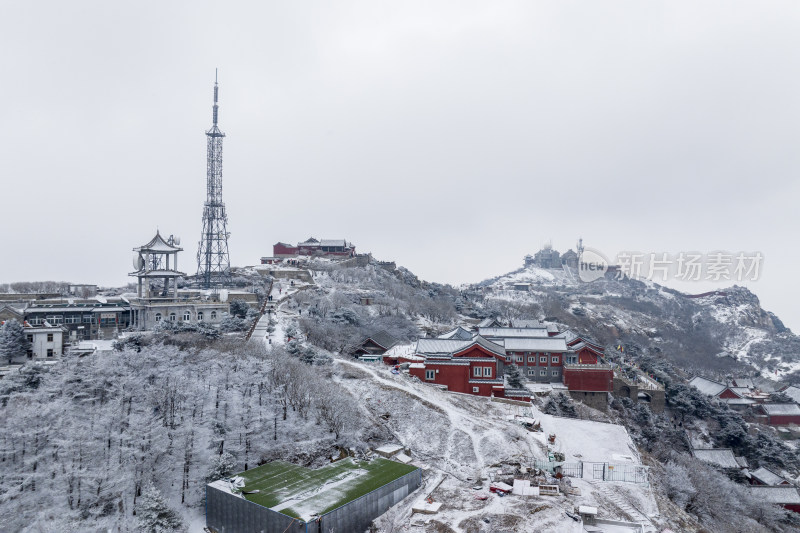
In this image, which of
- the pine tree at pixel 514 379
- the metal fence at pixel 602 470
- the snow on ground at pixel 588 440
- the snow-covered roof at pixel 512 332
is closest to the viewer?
the metal fence at pixel 602 470

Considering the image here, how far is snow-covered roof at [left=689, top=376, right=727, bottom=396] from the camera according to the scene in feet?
217

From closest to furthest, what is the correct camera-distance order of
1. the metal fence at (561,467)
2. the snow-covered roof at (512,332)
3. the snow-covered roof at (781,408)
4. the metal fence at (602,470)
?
the metal fence at (561,467) < the metal fence at (602,470) < the snow-covered roof at (512,332) < the snow-covered roof at (781,408)

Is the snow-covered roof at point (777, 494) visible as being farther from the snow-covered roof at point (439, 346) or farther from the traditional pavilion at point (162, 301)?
the traditional pavilion at point (162, 301)

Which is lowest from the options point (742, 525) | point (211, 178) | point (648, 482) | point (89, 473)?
point (742, 525)

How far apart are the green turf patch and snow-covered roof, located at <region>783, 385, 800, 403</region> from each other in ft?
222

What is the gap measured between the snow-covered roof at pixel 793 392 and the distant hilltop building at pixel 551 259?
4425 inches

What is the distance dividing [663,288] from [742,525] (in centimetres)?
16704

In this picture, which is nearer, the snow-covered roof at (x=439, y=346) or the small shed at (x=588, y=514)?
the small shed at (x=588, y=514)

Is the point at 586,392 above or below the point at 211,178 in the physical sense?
below

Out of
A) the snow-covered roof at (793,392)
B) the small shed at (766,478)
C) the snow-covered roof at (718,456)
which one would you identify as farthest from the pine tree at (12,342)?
the snow-covered roof at (793,392)

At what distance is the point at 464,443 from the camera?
31.0 metres

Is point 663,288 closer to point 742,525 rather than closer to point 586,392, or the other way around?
point 586,392

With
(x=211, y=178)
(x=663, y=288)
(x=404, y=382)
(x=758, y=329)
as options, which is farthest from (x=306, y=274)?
(x=663, y=288)

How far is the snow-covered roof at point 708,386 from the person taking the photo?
6622 centimetres
